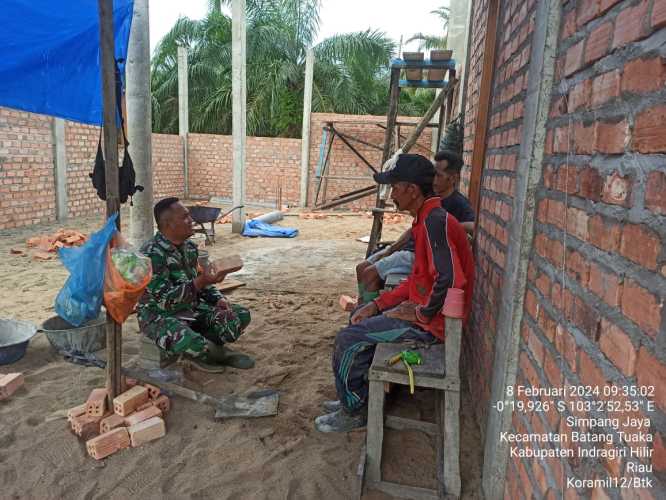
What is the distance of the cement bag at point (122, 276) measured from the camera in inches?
94.3

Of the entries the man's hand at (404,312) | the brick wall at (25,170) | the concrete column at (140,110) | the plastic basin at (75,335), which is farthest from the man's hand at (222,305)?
the brick wall at (25,170)

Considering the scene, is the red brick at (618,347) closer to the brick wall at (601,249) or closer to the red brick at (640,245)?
the brick wall at (601,249)

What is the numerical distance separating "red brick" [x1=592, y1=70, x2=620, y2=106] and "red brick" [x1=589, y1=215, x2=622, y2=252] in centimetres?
30

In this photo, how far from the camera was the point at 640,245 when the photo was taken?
0.95 metres

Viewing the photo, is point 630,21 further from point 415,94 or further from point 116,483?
point 415,94

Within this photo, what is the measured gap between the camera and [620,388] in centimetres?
101

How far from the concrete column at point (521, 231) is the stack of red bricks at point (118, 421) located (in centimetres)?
176

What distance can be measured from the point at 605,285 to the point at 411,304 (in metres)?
1.55

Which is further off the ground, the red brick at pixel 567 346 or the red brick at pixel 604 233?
the red brick at pixel 604 233

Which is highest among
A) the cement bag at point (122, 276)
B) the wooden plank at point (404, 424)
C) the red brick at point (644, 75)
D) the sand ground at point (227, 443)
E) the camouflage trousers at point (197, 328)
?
the red brick at point (644, 75)

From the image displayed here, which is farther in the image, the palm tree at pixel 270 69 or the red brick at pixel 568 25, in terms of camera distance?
the palm tree at pixel 270 69

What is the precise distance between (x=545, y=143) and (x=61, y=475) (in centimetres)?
260

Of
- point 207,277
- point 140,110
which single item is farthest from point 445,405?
point 140,110

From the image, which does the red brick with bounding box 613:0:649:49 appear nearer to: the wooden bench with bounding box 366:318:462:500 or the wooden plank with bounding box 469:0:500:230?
the wooden bench with bounding box 366:318:462:500
